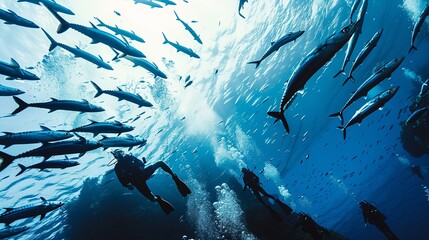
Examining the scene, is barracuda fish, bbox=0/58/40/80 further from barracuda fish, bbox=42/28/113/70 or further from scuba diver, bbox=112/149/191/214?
scuba diver, bbox=112/149/191/214

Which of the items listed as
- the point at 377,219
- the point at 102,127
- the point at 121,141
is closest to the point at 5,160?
the point at 102,127

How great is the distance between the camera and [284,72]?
19969 millimetres

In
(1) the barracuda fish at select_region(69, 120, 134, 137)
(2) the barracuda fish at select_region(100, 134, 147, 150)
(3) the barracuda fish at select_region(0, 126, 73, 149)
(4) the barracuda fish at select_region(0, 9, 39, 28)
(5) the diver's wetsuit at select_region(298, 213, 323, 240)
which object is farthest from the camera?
(5) the diver's wetsuit at select_region(298, 213, 323, 240)

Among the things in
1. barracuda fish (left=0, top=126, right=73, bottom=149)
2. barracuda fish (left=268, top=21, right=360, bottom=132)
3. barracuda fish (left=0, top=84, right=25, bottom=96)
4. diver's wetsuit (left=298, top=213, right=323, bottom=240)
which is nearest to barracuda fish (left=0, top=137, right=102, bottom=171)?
barracuda fish (left=0, top=126, right=73, bottom=149)

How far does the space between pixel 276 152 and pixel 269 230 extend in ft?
56.3

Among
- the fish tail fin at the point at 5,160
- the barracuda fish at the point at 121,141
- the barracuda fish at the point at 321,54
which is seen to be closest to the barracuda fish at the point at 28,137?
the fish tail fin at the point at 5,160

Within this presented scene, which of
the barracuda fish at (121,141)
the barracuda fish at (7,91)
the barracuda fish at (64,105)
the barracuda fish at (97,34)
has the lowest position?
the barracuda fish at (121,141)

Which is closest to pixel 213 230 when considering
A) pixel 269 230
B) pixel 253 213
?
pixel 253 213

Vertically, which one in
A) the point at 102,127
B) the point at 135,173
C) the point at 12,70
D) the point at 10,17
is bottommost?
the point at 135,173

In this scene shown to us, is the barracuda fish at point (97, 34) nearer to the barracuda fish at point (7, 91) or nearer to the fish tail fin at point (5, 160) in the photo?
the barracuda fish at point (7, 91)

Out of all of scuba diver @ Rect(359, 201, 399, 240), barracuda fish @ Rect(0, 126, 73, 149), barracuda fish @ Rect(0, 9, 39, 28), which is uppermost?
barracuda fish @ Rect(0, 9, 39, 28)

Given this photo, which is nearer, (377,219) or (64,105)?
(64,105)

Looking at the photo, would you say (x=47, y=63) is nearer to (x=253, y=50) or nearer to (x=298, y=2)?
(x=253, y=50)

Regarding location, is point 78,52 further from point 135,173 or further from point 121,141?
point 135,173
